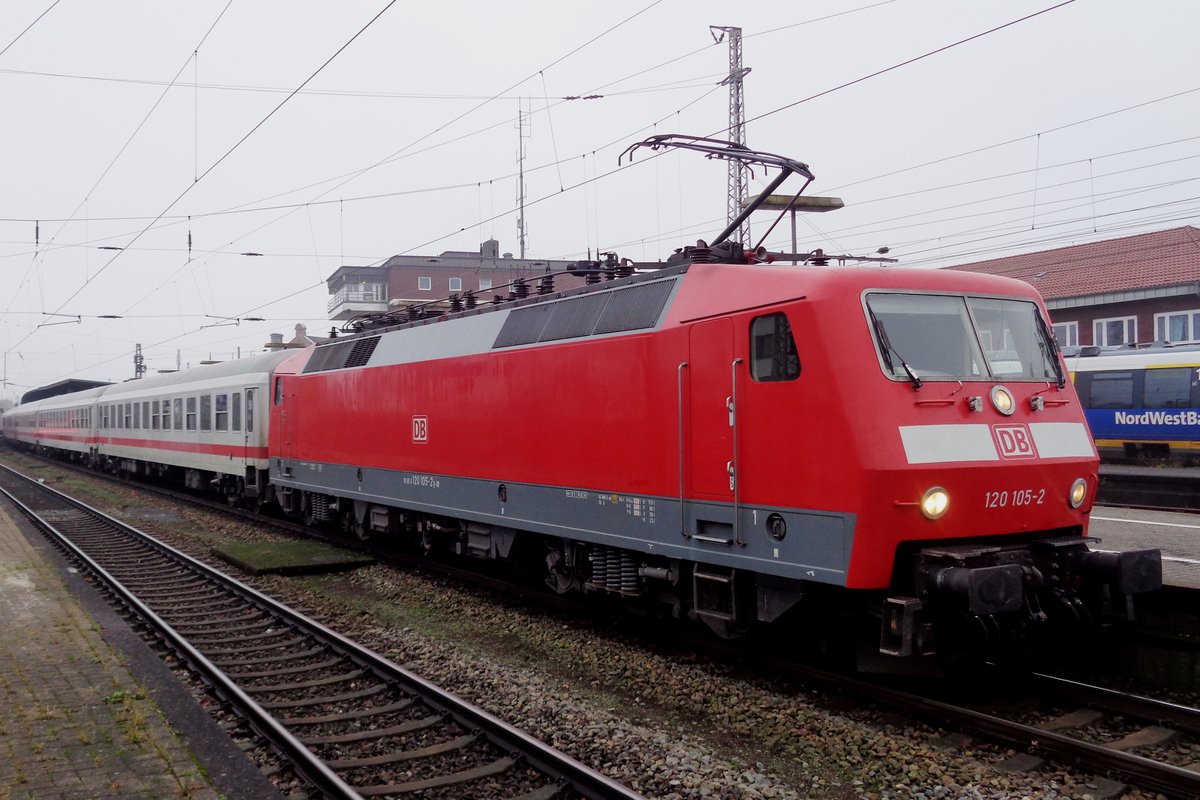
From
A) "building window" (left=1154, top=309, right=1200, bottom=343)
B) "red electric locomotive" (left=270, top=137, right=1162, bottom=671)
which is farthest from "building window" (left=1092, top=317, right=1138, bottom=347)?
"red electric locomotive" (left=270, top=137, right=1162, bottom=671)

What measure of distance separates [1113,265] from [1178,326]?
4.90 metres

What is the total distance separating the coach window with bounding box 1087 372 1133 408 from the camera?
2352 centimetres

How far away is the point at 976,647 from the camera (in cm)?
693

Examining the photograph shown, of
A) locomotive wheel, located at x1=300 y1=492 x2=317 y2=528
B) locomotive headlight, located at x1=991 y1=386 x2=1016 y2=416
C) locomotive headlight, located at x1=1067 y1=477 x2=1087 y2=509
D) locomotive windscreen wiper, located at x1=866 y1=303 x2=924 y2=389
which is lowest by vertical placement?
locomotive wheel, located at x1=300 y1=492 x2=317 y2=528

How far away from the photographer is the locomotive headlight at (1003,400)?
23.4 ft

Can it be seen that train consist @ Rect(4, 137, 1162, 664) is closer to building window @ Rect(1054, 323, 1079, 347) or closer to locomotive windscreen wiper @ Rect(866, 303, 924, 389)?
locomotive windscreen wiper @ Rect(866, 303, 924, 389)

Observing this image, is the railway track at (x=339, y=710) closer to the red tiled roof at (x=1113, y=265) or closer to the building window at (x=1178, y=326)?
the red tiled roof at (x=1113, y=265)

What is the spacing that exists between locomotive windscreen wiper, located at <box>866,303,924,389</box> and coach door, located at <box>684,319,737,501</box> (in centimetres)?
116

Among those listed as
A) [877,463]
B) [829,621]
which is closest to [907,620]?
[877,463]

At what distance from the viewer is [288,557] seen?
47.7ft

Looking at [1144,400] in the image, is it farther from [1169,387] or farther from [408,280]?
[408,280]

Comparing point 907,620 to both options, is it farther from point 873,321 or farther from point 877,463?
point 873,321

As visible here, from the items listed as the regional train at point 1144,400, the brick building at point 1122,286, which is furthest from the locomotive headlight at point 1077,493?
the brick building at point 1122,286

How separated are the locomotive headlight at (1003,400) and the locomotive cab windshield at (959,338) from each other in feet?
0.43
